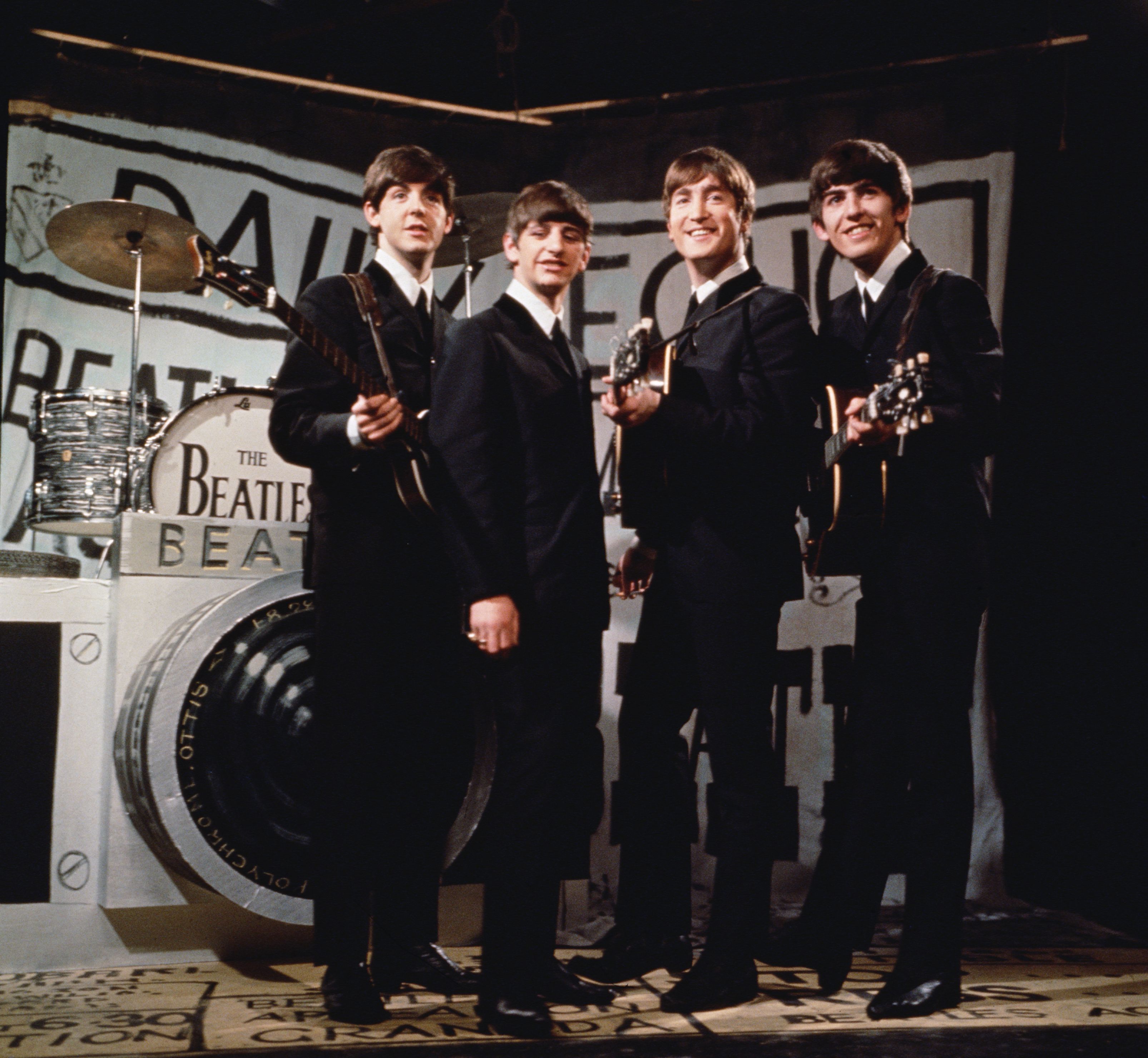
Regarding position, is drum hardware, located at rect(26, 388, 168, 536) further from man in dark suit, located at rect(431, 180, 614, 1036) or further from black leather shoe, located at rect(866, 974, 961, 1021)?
black leather shoe, located at rect(866, 974, 961, 1021)

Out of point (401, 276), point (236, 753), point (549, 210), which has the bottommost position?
point (236, 753)

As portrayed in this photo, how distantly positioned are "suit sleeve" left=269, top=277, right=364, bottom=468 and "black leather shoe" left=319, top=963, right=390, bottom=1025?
1100 millimetres

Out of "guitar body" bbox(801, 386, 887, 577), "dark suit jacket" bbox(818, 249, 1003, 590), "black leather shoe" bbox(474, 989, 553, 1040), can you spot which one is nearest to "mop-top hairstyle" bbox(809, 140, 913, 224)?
"dark suit jacket" bbox(818, 249, 1003, 590)

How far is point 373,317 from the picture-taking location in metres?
2.55

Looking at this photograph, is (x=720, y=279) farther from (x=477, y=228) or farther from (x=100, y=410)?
(x=100, y=410)

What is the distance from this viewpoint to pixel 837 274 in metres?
4.18

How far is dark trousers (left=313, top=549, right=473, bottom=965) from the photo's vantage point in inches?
93.2

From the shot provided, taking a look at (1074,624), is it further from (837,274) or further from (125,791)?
(125,791)

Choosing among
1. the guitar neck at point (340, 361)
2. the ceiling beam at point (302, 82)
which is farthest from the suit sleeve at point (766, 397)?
the ceiling beam at point (302, 82)

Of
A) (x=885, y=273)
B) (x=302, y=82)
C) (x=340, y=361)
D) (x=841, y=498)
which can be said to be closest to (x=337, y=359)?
(x=340, y=361)

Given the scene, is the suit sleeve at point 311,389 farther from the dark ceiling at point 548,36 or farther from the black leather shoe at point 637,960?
the dark ceiling at point 548,36

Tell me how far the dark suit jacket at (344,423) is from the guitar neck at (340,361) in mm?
67

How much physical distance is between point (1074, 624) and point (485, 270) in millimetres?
2600

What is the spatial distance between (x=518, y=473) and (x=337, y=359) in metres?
0.48
